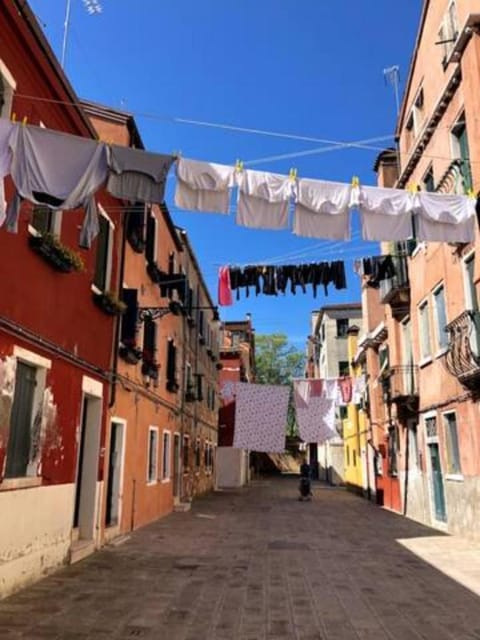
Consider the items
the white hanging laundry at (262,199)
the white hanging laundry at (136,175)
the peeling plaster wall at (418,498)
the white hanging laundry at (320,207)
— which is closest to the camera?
the white hanging laundry at (136,175)

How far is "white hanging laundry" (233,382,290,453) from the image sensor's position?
61.0 ft

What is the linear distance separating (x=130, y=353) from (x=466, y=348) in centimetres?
657

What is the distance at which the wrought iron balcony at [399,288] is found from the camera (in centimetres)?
1569

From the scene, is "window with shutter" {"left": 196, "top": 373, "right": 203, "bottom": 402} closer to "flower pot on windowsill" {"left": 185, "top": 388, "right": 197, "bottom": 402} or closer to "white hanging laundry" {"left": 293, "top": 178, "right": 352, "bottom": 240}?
"flower pot on windowsill" {"left": 185, "top": 388, "right": 197, "bottom": 402}

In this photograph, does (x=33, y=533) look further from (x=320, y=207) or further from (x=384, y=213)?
(x=384, y=213)

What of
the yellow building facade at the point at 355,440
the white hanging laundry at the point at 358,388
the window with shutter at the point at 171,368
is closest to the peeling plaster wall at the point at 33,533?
the window with shutter at the point at 171,368

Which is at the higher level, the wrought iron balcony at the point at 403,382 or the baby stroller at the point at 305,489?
the wrought iron balcony at the point at 403,382

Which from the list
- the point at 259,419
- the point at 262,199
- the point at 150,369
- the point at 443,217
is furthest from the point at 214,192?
the point at 259,419

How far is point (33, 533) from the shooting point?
6719 millimetres

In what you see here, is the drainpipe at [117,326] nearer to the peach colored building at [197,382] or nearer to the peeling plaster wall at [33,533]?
the peeling plaster wall at [33,533]

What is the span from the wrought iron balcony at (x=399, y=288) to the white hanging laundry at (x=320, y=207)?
9.37m

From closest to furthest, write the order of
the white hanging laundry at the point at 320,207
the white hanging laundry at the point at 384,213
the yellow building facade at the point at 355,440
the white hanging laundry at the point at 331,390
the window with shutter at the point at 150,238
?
1. the white hanging laundry at the point at 320,207
2. the white hanging laundry at the point at 384,213
3. the window with shutter at the point at 150,238
4. the white hanging laundry at the point at 331,390
5. the yellow building facade at the point at 355,440

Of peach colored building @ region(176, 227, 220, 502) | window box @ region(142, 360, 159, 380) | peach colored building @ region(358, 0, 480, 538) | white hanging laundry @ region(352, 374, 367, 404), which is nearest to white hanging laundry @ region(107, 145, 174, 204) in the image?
peach colored building @ region(358, 0, 480, 538)

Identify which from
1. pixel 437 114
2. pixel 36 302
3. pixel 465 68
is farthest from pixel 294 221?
pixel 437 114
